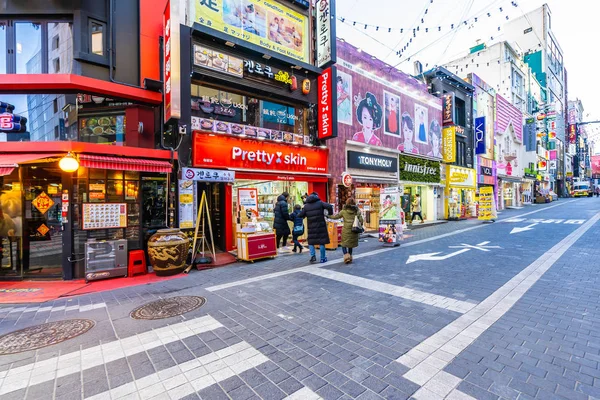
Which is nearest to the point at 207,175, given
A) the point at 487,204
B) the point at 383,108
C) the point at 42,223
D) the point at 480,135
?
the point at 42,223

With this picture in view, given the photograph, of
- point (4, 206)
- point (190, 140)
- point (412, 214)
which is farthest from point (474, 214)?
point (4, 206)

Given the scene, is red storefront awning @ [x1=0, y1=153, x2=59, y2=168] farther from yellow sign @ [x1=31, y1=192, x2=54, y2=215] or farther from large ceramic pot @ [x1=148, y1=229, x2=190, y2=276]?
large ceramic pot @ [x1=148, y1=229, x2=190, y2=276]

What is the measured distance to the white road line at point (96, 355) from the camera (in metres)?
3.08

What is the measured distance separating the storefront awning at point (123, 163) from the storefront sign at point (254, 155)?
162cm

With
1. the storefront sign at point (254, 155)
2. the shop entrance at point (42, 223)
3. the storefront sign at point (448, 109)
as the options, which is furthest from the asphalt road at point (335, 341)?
the storefront sign at point (448, 109)

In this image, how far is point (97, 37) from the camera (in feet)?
26.9

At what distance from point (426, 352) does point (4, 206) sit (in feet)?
34.4

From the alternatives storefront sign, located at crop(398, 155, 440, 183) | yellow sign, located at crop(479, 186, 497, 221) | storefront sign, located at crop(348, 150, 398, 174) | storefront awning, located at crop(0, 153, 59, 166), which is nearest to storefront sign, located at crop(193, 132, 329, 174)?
storefront sign, located at crop(348, 150, 398, 174)

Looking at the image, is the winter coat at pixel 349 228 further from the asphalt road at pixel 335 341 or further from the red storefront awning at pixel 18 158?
the red storefront awning at pixel 18 158

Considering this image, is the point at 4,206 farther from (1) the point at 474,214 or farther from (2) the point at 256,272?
(1) the point at 474,214

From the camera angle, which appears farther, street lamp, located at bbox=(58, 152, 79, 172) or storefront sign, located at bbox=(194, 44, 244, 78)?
storefront sign, located at bbox=(194, 44, 244, 78)

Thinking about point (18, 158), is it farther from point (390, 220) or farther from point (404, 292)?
point (390, 220)

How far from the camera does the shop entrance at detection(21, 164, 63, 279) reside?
754cm

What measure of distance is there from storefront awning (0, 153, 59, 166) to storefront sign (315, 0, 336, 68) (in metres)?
10.8
